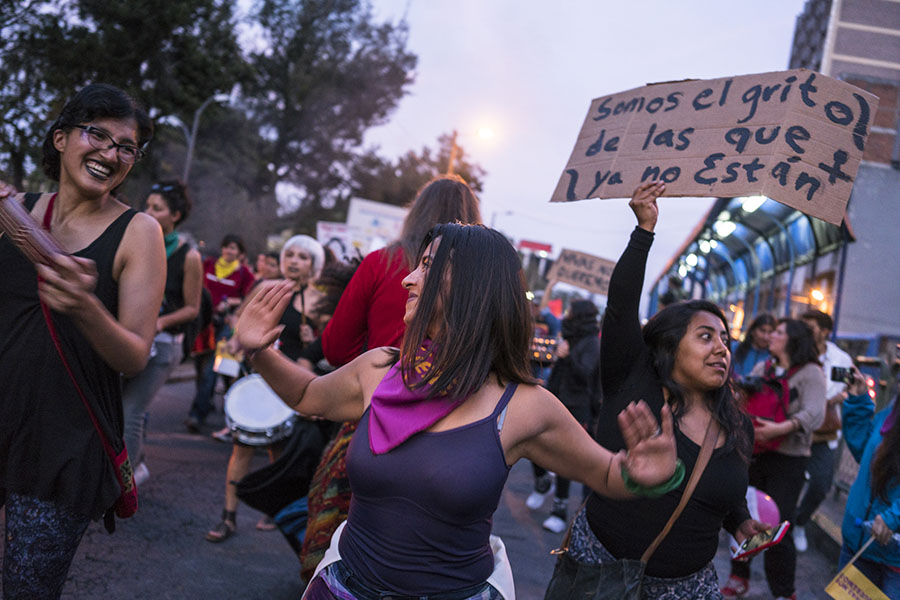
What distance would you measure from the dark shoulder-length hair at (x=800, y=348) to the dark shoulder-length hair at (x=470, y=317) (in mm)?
3876

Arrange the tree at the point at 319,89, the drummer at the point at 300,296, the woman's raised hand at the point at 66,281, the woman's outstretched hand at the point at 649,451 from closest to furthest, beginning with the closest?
the woman's raised hand at the point at 66,281, the woman's outstretched hand at the point at 649,451, the drummer at the point at 300,296, the tree at the point at 319,89

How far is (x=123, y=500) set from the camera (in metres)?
2.45

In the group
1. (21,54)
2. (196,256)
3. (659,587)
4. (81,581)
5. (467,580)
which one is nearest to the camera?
(467,580)

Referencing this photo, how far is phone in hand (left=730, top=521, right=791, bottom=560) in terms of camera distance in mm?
3021

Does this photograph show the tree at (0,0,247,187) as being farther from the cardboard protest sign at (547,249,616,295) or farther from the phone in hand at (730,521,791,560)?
the phone in hand at (730,521,791,560)

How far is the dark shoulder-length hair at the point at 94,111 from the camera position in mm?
2430

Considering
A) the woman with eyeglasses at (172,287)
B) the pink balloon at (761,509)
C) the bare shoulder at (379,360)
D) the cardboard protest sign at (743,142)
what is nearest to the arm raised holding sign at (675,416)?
the pink balloon at (761,509)

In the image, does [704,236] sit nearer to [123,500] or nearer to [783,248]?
[783,248]

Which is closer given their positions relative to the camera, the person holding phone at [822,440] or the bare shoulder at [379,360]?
the bare shoulder at [379,360]

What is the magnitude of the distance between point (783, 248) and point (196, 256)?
19.3m

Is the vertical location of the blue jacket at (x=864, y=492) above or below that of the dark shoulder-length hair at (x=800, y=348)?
below

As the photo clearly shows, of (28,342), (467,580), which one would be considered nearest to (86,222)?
(28,342)

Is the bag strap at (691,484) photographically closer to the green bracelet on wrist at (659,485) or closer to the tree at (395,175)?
the green bracelet on wrist at (659,485)

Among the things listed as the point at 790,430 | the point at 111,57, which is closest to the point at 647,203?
the point at 790,430
